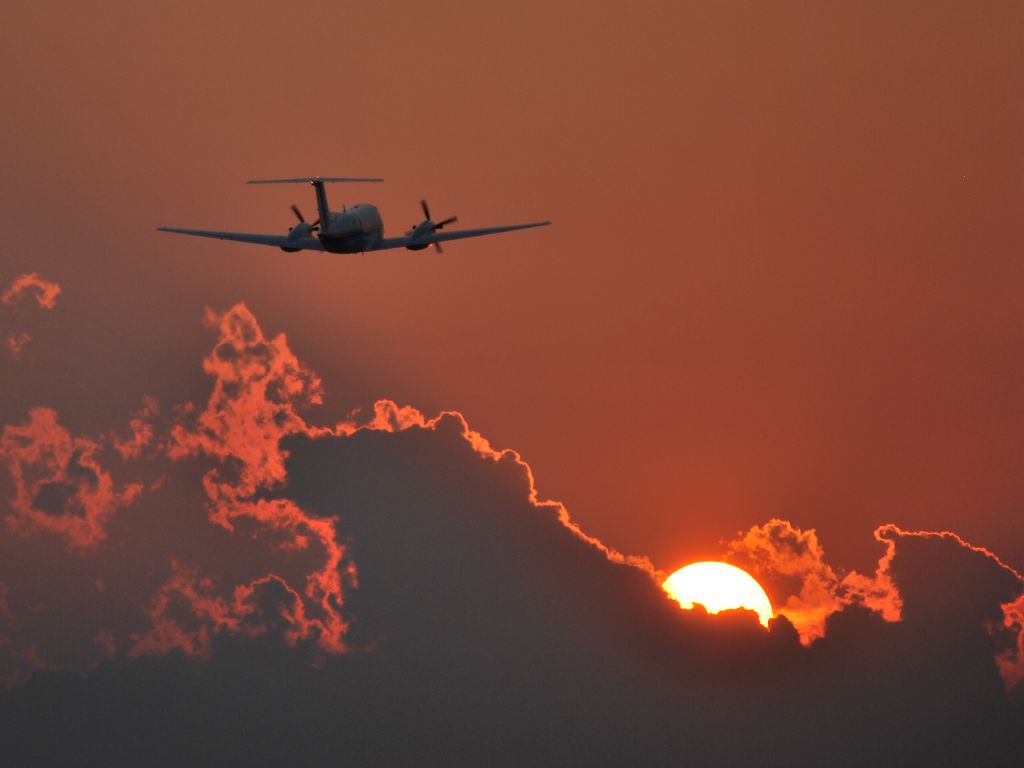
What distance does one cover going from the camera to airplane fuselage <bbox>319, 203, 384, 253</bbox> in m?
123

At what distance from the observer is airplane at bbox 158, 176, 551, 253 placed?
4860 inches

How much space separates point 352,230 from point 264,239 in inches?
389

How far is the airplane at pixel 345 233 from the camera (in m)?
123

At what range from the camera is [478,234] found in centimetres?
13100

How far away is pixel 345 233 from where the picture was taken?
404 feet

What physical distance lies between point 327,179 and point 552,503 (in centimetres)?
7682

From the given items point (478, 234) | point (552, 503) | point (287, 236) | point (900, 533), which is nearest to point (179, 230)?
point (287, 236)

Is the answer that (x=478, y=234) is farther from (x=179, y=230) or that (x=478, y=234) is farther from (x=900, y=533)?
(x=900, y=533)

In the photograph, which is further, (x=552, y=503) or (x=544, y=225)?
(x=552, y=503)

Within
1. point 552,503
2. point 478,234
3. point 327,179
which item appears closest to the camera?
point 327,179

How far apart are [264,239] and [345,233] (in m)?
10.0

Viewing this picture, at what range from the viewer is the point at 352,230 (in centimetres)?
12400

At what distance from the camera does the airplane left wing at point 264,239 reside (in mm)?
125375

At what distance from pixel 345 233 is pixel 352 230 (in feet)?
3.07
